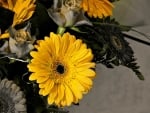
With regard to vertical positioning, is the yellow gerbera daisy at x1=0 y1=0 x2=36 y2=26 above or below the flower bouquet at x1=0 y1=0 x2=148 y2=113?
above

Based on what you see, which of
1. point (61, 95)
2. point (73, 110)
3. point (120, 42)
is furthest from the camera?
point (73, 110)

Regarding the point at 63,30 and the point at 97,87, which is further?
the point at 97,87

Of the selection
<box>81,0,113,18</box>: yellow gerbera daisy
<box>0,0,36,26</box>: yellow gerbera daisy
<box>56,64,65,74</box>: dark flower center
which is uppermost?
<box>0,0,36,26</box>: yellow gerbera daisy

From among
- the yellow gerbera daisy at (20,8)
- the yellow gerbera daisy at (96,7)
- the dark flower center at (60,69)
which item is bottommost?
the dark flower center at (60,69)

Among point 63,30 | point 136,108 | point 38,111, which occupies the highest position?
point 63,30

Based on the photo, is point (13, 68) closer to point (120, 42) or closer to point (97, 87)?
point (120, 42)

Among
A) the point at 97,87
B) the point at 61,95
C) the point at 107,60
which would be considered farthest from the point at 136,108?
the point at 61,95
